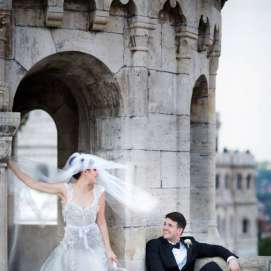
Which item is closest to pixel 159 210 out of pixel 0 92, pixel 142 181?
pixel 142 181

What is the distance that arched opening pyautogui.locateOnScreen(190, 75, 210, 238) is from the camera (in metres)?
15.4

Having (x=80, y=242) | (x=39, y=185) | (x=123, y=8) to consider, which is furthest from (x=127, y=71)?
(x=80, y=242)

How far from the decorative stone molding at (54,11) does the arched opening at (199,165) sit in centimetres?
341

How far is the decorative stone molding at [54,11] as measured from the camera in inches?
492

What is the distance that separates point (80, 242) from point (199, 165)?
359 centimetres

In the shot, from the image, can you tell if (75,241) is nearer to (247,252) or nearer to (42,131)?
(42,131)

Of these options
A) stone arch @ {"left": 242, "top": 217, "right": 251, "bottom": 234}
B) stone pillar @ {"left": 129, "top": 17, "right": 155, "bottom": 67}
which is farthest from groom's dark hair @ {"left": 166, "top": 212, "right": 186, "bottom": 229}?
stone arch @ {"left": 242, "top": 217, "right": 251, "bottom": 234}

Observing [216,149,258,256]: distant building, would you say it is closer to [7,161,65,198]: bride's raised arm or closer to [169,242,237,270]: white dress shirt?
[169,242,237,270]: white dress shirt

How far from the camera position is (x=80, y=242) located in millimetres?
12375

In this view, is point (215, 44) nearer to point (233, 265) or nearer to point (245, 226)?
point (233, 265)

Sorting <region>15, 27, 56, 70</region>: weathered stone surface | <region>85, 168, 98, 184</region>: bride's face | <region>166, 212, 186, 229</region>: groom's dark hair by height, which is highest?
<region>15, 27, 56, 70</region>: weathered stone surface

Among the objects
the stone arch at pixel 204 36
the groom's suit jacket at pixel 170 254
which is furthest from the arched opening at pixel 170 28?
the groom's suit jacket at pixel 170 254

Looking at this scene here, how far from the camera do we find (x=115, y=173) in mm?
13320

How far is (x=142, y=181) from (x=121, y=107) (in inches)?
37.6
